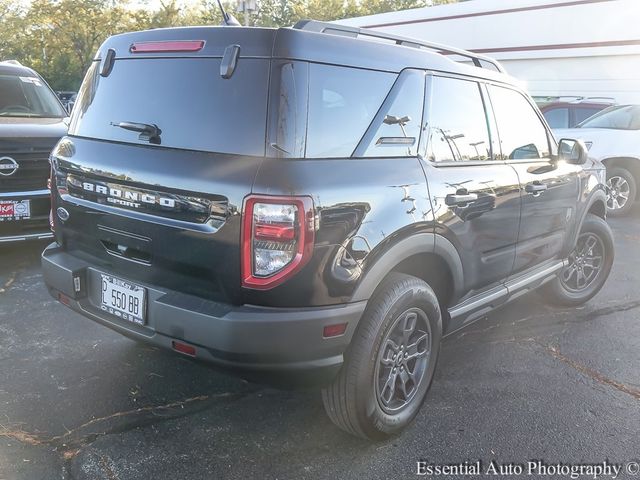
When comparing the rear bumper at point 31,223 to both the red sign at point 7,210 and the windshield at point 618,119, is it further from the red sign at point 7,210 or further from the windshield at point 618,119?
the windshield at point 618,119

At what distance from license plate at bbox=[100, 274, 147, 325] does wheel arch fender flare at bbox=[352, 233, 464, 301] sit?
0.95m

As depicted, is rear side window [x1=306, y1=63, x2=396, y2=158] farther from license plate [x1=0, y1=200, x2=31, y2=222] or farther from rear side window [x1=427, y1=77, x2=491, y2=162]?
license plate [x1=0, y1=200, x2=31, y2=222]

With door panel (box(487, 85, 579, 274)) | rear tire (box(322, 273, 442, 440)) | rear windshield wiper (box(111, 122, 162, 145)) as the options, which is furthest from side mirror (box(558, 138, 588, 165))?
rear windshield wiper (box(111, 122, 162, 145))

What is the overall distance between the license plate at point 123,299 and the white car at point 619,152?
309 inches

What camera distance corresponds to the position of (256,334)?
223cm

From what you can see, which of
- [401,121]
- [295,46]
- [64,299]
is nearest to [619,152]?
[401,121]

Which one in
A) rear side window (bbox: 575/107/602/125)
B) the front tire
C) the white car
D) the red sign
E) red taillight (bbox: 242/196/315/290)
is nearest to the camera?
red taillight (bbox: 242/196/315/290)

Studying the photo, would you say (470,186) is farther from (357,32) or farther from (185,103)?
(185,103)

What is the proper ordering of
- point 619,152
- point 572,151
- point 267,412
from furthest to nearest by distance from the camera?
point 619,152, point 572,151, point 267,412

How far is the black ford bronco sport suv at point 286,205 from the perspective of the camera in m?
2.26

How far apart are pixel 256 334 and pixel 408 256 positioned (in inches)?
33.0

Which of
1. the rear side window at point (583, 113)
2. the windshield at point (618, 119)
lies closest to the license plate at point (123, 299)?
the windshield at point (618, 119)

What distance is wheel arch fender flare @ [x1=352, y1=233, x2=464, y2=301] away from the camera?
2.45 m

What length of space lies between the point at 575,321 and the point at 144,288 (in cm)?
344
